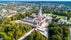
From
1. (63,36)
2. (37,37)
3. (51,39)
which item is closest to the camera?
(37,37)

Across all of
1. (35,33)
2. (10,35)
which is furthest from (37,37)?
(10,35)

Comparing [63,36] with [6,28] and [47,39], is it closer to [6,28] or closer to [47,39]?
[47,39]

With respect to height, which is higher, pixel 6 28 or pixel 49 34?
pixel 6 28

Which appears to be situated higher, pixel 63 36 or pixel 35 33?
pixel 35 33

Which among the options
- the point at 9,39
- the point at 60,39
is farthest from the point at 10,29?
the point at 60,39

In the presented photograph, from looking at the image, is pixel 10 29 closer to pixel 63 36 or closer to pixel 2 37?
pixel 2 37

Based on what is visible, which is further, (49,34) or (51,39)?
(49,34)

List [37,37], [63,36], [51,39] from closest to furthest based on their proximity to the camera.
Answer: [37,37]
[51,39]
[63,36]

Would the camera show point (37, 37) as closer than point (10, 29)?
Yes
